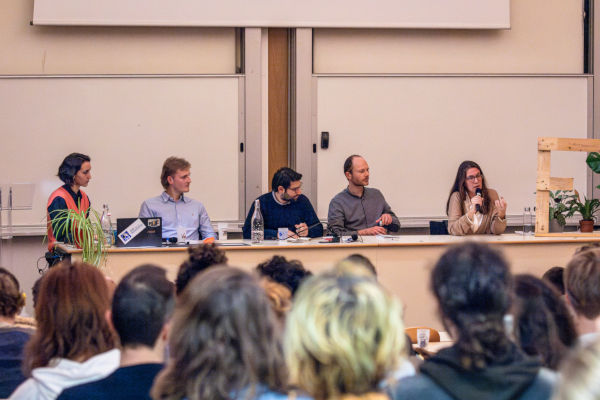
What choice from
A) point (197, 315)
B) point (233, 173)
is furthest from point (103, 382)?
point (233, 173)

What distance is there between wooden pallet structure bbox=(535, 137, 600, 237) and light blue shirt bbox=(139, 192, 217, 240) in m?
2.62

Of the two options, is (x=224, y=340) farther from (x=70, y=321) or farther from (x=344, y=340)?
(x=70, y=321)

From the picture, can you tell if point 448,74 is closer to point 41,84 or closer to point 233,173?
point 233,173

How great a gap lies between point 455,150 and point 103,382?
5.95 meters

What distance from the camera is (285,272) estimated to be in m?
2.82

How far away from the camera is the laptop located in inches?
207

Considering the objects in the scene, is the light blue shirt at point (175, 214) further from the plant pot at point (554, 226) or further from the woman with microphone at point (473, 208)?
the plant pot at point (554, 226)

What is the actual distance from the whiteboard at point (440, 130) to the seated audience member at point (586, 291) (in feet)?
15.7

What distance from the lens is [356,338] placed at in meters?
1.38

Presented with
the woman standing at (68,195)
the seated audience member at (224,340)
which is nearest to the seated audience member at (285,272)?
the seated audience member at (224,340)

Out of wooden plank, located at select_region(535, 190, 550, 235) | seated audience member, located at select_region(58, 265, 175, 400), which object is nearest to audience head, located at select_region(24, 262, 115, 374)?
seated audience member, located at select_region(58, 265, 175, 400)

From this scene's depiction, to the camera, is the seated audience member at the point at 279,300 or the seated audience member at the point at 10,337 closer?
the seated audience member at the point at 279,300

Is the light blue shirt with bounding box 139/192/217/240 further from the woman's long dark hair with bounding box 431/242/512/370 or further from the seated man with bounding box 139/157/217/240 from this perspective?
the woman's long dark hair with bounding box 431/242/512/370

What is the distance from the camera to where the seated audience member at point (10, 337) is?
2.45 m
